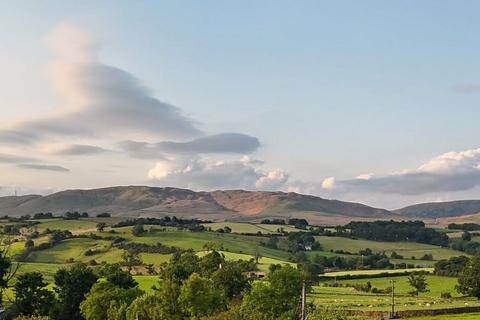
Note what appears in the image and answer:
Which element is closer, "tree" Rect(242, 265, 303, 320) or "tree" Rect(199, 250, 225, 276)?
"tree" Rect(242, 265, 303, 320)

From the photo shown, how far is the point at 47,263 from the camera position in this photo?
18550cm

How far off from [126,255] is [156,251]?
16.3 meters

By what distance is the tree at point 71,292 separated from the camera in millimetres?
112294

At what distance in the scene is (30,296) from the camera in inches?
4341

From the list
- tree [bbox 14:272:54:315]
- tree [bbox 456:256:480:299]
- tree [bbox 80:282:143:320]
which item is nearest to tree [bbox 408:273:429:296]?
tree [bbox 456:256:480:299]

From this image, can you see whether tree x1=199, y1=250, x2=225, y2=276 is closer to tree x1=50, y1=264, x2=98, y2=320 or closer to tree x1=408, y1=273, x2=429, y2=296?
tree x1=50, y1=264, x2=98, y2=320

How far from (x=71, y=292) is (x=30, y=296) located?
8062mm

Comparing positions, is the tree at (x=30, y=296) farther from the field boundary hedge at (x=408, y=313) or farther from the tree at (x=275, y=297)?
the field boundary hedge at (x=408, y=313)

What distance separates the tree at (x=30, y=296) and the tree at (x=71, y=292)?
2.86 metres

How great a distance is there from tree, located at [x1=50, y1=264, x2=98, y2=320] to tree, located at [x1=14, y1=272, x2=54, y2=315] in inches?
113

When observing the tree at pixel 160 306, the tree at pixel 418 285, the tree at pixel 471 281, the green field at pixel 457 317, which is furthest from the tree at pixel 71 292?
the tree at pixel 471 281

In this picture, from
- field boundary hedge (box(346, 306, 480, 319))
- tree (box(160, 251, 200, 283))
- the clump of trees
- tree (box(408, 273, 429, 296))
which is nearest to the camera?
field boundary hedge (box(346, 306, 480, 319))

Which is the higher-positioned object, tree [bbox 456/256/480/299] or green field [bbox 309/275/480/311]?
tree [bbox 456/256/480/299]

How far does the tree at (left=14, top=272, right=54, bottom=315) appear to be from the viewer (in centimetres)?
10994
